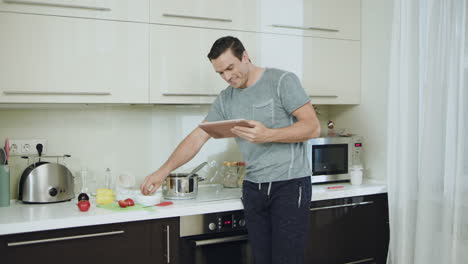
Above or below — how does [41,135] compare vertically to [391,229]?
above

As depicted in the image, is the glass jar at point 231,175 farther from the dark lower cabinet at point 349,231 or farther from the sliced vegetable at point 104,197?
the sliced vegetable at point 104,197

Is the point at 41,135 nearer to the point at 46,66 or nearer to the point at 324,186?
the point at 46,66

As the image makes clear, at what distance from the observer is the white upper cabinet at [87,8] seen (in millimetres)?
2115

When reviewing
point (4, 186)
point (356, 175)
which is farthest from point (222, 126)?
point (356, 175)

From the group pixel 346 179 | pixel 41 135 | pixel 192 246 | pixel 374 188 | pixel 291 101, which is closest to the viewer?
pixel 291 101

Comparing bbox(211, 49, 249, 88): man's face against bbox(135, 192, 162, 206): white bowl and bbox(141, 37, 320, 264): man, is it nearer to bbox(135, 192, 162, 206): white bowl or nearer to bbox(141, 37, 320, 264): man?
bbox(141, 37, 320, 264): man

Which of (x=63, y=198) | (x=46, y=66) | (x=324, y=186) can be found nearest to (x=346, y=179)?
(x=324, y=186)

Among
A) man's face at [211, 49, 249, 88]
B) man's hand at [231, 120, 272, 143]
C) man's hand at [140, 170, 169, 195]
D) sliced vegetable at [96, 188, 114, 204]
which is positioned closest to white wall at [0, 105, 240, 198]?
sliced vegetable at [96, 188, 114, 204]

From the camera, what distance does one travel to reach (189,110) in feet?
Answer: 9.30

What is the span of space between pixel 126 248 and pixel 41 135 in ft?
2.68

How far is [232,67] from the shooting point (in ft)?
6.83

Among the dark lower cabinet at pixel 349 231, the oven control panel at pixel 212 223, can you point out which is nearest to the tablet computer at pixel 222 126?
the oven control panel at pixel 212 223

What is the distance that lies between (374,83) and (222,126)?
4.20ft

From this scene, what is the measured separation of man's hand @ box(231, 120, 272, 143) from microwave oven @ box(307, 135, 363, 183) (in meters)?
0.87
